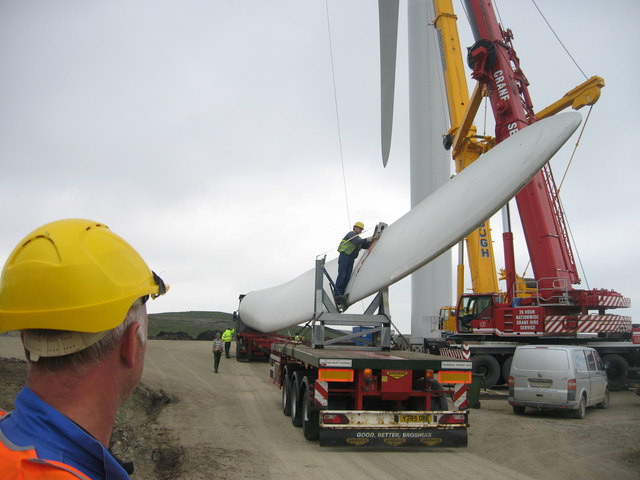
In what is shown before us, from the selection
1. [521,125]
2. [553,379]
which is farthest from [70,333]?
→ [521,125]

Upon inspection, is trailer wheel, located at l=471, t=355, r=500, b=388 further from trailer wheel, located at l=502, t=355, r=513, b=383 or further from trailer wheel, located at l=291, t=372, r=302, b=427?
trailer wheel, located at l=291, t=372, r=302, b=427

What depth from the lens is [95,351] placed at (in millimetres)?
1312

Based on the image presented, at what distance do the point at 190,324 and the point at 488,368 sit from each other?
37.8 meters

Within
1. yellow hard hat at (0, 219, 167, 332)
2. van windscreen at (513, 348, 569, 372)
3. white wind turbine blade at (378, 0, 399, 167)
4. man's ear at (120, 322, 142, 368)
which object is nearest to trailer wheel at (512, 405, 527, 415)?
van windscreen at (513, 348, 569, 372)

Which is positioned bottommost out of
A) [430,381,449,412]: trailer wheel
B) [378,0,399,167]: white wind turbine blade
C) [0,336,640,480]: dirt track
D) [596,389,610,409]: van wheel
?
[0,336,640,480]: dirt track

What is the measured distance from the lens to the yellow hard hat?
4.00 ft

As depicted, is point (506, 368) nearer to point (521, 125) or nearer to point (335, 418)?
point (521, 125)

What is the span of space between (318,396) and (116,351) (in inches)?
265

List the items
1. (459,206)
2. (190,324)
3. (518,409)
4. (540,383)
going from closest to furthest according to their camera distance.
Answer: (459,206) < (540,383) < (518,409) < (190,324)

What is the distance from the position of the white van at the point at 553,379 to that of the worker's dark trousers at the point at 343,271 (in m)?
4.52

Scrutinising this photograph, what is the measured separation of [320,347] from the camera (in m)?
9.84

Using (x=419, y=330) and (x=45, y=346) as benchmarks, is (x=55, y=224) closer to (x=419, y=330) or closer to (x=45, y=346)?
(x=45, y=346)

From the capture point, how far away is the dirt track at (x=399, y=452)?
6543mm

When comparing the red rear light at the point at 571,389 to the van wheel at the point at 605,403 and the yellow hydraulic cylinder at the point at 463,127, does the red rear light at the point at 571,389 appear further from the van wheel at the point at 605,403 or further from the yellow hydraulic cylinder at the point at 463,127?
the yellow hydraulic cylinder at the point at 463,127
